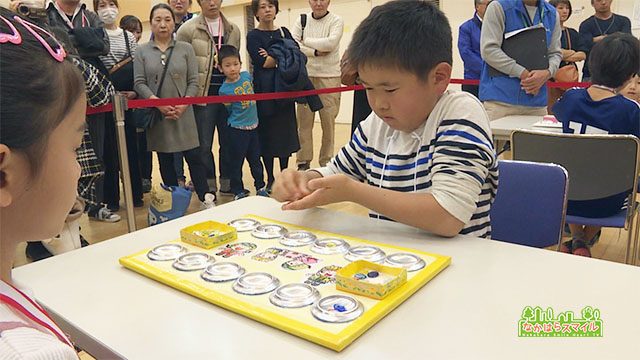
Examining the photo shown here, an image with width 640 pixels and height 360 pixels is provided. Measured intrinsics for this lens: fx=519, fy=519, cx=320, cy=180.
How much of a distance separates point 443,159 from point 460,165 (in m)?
0.04

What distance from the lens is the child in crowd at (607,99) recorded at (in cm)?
220

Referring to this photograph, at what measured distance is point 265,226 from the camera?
109cm

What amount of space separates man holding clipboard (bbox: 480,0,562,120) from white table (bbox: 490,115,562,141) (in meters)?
0.10

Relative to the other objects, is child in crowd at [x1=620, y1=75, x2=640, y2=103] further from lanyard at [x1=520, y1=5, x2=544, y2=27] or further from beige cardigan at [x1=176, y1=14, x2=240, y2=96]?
beige cardigan at [x1=176, y1=14, x2=240, y2=96]

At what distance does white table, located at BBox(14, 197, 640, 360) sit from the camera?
649 millimetres

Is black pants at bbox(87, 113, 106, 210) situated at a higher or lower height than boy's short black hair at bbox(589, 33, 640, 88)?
lower

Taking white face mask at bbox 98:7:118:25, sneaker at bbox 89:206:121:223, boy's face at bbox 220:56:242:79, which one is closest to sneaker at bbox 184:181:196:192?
sneaker at bbox 89:206:121:223

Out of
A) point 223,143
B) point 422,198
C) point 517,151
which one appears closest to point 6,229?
point 422,198

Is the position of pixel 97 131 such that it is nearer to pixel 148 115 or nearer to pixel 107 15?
pixel 148 115

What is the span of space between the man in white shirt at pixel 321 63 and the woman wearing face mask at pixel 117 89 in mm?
1349

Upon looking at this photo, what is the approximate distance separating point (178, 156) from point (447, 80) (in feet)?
10.7

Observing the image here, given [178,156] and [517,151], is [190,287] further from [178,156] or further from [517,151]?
[178,156]

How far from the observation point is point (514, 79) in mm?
2867

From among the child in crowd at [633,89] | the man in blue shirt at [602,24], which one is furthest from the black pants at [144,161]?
the man in blue shirt at [602,24]
